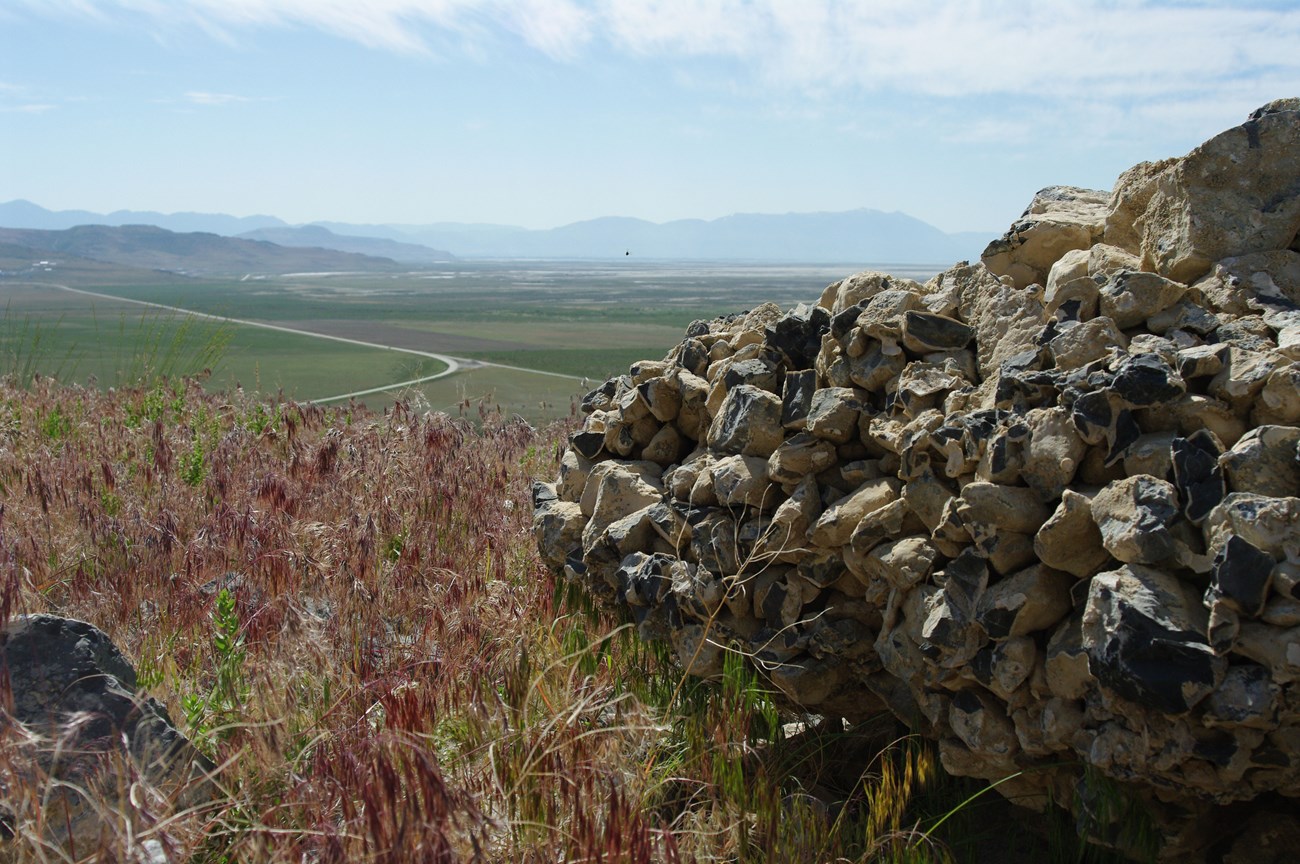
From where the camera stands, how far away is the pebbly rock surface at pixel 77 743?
251 centimetres

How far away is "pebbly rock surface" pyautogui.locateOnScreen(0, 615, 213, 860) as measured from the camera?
98.8 inches

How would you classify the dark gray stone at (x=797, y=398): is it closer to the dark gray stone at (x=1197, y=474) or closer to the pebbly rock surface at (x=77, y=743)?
the dark gray stone at (x=1197, y=474)

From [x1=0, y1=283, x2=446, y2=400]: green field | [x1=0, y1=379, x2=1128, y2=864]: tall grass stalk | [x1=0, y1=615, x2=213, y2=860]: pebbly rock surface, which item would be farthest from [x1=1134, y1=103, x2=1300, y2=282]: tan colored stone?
[x1=0, y1=283, x2=446, y2=400]: green field

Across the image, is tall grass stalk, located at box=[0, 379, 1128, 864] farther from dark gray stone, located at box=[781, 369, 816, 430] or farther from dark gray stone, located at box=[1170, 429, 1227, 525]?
dark gray stone, located at box=[1170, 429, 1227, 525]

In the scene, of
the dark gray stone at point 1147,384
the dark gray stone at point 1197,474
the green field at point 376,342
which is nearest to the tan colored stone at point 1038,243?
the dark gray stone at point 1147,384

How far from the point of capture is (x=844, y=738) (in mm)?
3926

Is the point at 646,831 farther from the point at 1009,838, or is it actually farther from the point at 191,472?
the point at 191,472

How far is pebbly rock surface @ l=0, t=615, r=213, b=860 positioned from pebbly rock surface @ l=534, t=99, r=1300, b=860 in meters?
1.87

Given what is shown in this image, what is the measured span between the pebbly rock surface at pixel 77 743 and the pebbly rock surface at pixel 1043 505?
1.87m

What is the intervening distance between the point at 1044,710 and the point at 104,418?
25.3 feet

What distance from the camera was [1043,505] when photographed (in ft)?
10.0

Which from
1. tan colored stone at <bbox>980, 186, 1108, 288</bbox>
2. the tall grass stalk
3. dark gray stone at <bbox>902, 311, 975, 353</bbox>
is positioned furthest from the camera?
tan colored stone at <bbox>980, 186, 1108, 288</bbox>

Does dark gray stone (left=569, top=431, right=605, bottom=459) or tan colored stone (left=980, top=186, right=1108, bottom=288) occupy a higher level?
tan colored stone (left=980, top=186, right=1108, bottom=288)

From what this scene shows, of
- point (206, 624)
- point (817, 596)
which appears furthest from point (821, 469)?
point (206, 624)
